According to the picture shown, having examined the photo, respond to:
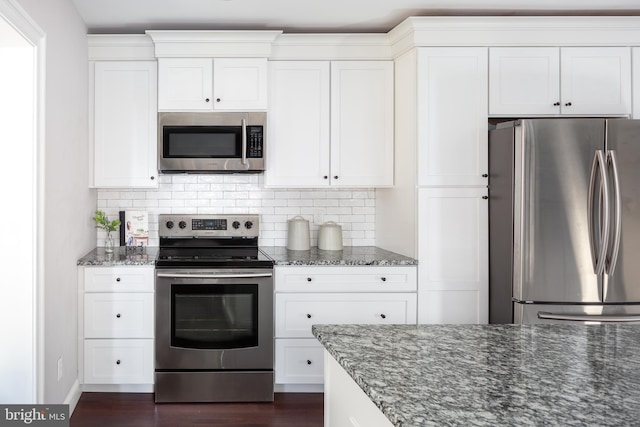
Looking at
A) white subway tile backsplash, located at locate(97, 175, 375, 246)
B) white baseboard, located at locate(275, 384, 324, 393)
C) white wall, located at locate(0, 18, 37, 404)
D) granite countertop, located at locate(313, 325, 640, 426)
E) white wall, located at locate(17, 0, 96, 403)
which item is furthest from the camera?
white subway tile backsplash, located at locate(97, 175, 375, 246)

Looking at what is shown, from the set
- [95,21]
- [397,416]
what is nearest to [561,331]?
[397,416]

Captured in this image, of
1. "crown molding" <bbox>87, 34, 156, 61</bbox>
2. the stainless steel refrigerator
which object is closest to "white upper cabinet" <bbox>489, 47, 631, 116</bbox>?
the stainless steel refrigerator

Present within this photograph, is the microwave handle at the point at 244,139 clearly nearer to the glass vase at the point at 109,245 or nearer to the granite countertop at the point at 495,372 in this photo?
the glass vase at the point at 109,245

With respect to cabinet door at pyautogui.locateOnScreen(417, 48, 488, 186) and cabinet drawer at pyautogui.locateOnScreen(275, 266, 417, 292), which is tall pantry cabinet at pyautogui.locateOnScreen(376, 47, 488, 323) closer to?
cabinet door at pyautogui.locateOnScreen(417, 48, 488, 186)

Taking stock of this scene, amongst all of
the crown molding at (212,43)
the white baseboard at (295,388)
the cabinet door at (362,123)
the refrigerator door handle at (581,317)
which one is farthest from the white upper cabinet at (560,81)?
the white baseboard at (295,388)

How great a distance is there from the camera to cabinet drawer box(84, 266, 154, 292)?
3.20 m

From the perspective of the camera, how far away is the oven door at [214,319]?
317 centimetres

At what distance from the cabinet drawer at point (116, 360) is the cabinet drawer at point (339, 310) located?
833mm

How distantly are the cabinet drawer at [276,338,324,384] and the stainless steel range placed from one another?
9 cm

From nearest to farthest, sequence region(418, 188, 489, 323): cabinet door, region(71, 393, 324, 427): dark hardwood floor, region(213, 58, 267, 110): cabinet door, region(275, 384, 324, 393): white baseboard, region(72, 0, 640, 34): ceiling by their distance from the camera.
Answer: region(71, 393, 324, 427): dark hardwood floor → region(72, 0, 640, 34): ceiling → region(418, 188, 489, 323): cabinet door → region(275, 384, 324, 393): white baseboard → region(213, 58, 267, 110): cabinet door

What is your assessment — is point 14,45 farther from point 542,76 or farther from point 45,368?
point 542,76

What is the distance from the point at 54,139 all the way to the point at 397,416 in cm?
242

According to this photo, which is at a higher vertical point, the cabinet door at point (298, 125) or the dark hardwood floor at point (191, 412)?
the cabinet door at point (298, 125)

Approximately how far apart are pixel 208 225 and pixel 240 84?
1.04 m
